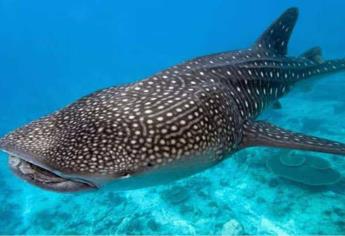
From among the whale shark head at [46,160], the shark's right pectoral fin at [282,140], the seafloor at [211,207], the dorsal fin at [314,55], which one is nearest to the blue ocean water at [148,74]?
the seafloor at [211,207]

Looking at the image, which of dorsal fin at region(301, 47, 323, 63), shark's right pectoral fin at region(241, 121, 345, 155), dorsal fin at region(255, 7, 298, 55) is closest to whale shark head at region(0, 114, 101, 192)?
shark's right pectoral fin at region(241, 121, 345, 155)

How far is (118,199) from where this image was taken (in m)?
12.3

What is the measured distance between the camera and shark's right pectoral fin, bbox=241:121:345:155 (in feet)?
16.2

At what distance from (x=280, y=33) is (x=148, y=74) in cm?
5180

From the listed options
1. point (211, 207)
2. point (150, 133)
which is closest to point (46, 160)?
point (150, 133)

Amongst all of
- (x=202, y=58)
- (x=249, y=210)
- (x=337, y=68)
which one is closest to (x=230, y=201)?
(x=249, y=210)

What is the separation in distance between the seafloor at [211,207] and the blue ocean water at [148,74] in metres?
0.04

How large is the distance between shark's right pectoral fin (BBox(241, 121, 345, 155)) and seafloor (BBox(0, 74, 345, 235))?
13.9 feet

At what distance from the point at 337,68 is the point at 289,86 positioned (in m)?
2.07

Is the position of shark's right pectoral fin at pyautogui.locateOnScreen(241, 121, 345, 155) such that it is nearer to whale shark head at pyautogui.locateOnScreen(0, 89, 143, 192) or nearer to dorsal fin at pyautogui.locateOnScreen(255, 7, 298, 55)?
whale shark head at pyautogui.locateOnScreen(0, 89, 143, 192)

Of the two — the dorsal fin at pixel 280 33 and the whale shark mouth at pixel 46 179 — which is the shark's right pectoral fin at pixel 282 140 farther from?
the dorsal fin at pixel 280 33

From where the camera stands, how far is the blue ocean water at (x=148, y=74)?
997cm

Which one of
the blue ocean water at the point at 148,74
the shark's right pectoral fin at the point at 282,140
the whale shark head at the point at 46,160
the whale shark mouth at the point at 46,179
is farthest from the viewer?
the blue ocean water at the point at 148,74

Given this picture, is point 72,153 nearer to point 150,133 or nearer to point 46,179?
point 46,179
